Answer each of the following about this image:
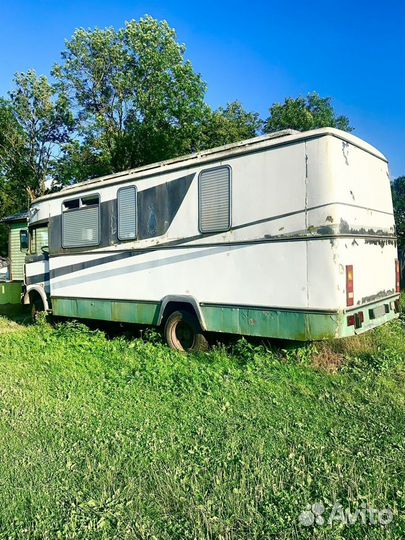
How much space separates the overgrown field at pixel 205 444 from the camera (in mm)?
2564

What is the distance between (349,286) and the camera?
209 inches

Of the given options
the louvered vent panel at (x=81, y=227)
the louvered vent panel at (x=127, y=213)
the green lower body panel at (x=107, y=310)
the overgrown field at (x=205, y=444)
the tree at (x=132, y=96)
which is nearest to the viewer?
the overgrown field at (x=205, y=444)

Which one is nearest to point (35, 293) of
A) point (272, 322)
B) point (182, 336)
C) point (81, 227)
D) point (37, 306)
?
point (37, 306)

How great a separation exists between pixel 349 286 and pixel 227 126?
1852 cm

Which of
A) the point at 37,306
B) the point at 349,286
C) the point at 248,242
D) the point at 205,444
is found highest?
the point at 248,242

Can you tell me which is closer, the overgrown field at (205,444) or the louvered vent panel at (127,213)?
the overgrown field at (205,444)

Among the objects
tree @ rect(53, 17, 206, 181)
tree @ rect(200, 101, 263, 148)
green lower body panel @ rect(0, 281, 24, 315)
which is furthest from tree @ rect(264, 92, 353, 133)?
green lower body panel @ rect(0, 281, 24, 315)

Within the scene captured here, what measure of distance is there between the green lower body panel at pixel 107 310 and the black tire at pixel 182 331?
33 cm

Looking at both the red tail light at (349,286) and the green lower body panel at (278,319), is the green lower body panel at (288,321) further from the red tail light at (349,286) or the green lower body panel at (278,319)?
the red tail light at (349,286)

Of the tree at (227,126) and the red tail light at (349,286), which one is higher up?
the tree at (227,126)

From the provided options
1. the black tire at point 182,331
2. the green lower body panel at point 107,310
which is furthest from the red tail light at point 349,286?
the green lower body panel at point 107,310

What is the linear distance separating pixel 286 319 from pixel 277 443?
2.27 meters

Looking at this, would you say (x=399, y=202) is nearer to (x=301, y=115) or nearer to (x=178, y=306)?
(x=301, y=115)

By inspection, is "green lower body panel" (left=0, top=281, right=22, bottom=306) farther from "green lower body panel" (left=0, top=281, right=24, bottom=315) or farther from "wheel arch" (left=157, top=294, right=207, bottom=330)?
"wheel arch" (left=157, top=294, right=207, bottom=330)
